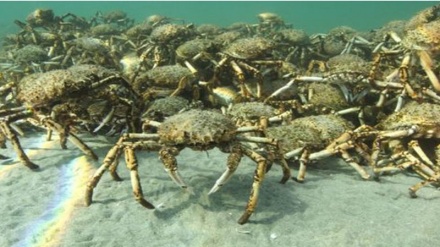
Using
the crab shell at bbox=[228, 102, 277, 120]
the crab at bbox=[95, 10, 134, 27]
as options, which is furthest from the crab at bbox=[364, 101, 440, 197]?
the crab at bbox=[95, 10, 134, 27]

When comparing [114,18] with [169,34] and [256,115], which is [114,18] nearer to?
[169,34]

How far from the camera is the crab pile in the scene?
4.48m

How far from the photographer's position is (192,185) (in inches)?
198

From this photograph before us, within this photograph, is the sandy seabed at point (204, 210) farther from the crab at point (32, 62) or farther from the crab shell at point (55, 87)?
the crab at point (32, 62)

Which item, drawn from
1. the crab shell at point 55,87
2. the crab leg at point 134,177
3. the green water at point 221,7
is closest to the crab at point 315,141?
the crab leg at point 134,177

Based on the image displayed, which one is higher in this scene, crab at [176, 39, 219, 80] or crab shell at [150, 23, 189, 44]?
crab shell at [150, 23, 189, 44]

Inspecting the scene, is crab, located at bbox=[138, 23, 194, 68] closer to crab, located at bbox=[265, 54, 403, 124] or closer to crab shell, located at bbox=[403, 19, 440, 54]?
crab, located at bbox=[265, 54, 403, 124]

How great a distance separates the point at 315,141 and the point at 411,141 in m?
1.27

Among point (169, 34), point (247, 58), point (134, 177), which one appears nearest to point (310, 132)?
point (247, 58)

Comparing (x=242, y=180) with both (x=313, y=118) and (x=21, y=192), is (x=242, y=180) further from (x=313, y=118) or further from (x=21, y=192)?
(x=21, y=192)

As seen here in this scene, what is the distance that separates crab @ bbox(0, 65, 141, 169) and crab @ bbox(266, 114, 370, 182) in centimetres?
250

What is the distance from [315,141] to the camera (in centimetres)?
600

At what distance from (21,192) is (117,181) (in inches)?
43.3

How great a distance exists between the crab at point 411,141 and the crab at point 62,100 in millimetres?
3853
